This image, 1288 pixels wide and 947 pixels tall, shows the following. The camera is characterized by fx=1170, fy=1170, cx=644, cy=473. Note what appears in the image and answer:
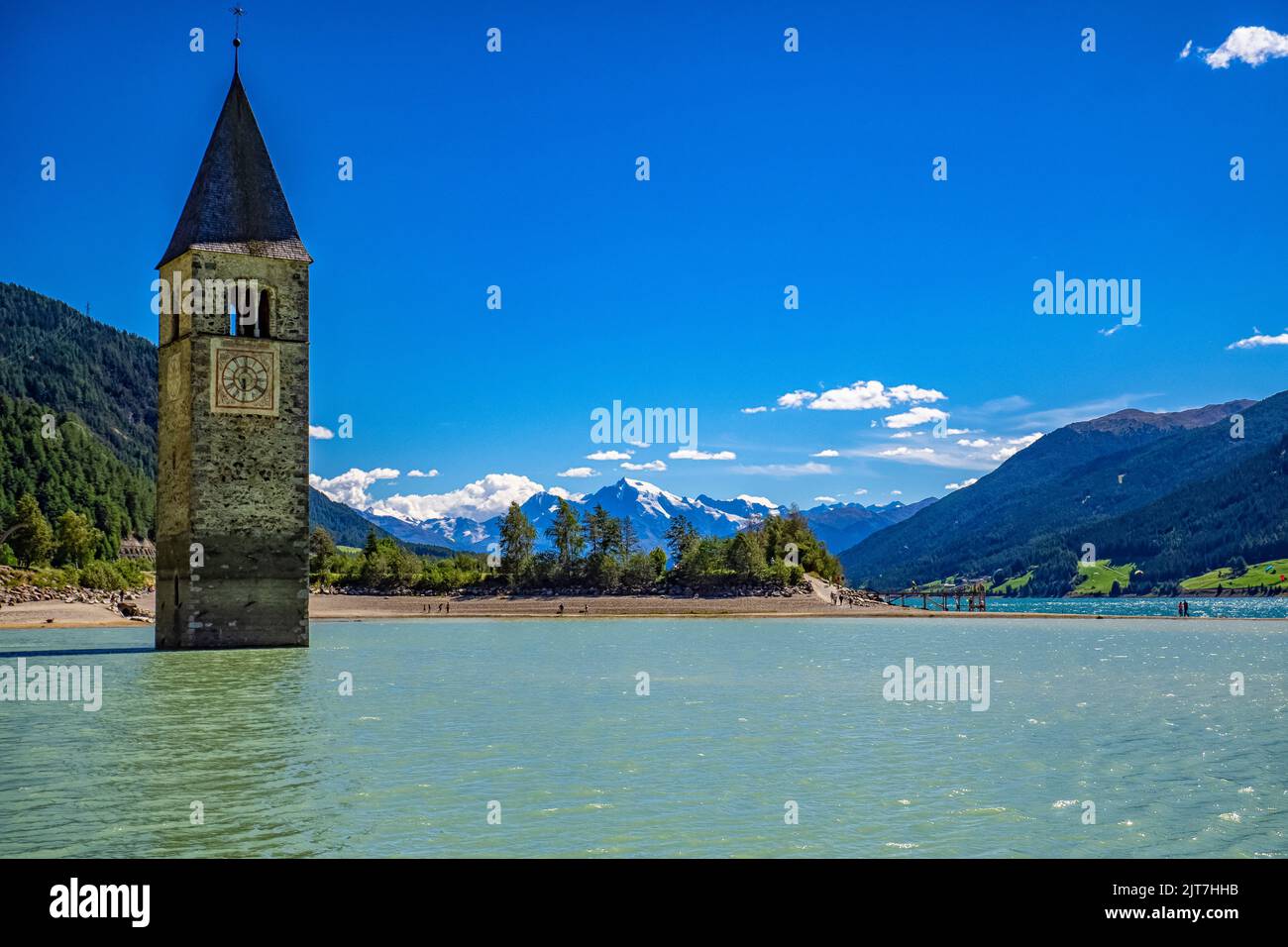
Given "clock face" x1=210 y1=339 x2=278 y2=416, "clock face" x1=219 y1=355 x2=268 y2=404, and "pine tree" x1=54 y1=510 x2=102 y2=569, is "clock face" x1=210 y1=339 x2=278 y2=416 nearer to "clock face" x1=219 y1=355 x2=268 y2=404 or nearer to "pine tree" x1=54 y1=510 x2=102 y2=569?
"clock face" x1=219 y1=355 x2=268 y2=404

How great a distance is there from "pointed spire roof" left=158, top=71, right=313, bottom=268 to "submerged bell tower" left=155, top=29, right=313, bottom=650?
0.07 meters

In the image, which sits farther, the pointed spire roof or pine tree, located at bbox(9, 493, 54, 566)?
pine tree, located at bbox(9, 493, 54, 566)

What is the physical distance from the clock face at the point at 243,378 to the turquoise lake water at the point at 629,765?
12.4 meters

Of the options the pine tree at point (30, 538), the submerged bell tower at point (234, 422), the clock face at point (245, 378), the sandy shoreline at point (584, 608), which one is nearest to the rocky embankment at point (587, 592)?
the sandy shoreline at point (584, 608)

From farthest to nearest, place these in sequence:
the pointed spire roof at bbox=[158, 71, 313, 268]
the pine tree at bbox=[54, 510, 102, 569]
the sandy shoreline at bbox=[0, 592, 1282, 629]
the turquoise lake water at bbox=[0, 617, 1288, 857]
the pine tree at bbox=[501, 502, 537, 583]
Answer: the pine tree at bbox=[54, 510, 102, 569]
the pine tree at bbox=[501, 502, 537, 583]
the sandy shoreline at bbox=[0, 592, 1282, 629]
the pointed spire roof at bbox=[158, 71, 313, 268]
the turquoise lake water at bbox=[0, 617, 1288, 857]

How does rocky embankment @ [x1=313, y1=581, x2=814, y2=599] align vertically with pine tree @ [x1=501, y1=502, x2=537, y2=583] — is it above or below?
below

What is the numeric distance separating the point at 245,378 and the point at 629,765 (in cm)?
3843

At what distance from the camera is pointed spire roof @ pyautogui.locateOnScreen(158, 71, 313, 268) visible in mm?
54688

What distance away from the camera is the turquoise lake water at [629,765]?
1546 cm

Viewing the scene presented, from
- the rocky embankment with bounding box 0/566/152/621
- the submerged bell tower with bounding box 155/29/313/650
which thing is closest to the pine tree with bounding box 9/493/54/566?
the rocky embankment with bounding box 0/566/152/621

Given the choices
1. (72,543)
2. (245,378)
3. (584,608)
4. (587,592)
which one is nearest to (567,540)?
(587,592)

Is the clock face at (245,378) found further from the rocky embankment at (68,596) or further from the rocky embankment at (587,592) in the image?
the rocky embankment at (587,592)

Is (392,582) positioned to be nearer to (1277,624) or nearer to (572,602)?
(572,602)
